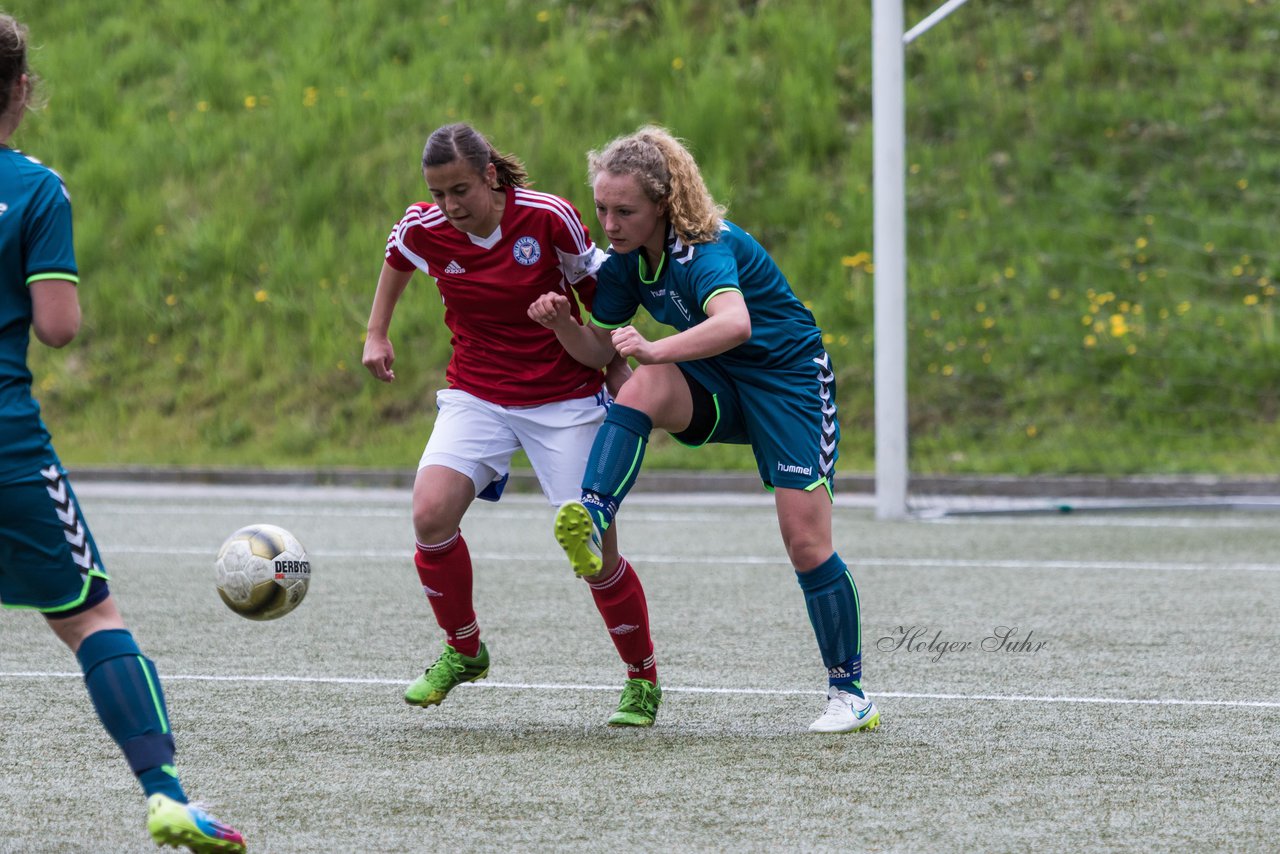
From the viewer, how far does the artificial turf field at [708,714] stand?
3.60m

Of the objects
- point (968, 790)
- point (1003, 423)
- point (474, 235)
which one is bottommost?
point (1003, 423)

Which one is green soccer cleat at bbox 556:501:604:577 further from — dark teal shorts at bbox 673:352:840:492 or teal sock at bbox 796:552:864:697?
teal sock at bbox 796:552:864:697

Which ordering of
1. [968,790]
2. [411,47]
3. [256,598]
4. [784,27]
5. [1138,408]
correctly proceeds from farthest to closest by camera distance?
[411,47]
[784,27]
[1138,408]
[256,598]
[968,790]

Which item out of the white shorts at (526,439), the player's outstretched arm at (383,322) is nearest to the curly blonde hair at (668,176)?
the white shorts at (526,439)

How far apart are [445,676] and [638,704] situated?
0.55m

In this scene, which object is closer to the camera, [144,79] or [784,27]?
[784,27]

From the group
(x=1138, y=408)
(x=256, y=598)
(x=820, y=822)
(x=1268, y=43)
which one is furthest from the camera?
(x=1268, y=43)

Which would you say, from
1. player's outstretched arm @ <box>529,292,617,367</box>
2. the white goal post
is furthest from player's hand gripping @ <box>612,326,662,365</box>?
the white goal post

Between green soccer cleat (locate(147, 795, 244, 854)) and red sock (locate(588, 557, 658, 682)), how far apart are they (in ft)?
6.04

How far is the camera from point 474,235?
476 cm

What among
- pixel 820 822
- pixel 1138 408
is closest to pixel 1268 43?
pixel 1138 408

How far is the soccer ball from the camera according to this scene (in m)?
4.73

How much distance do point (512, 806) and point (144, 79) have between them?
1752cm

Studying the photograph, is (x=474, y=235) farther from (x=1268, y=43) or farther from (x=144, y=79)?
(x=144, y=79)
